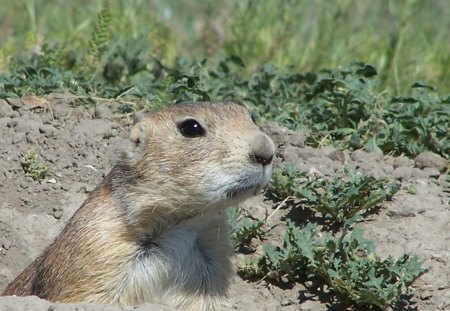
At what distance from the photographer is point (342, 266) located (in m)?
5.50

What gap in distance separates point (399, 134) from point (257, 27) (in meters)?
2.32

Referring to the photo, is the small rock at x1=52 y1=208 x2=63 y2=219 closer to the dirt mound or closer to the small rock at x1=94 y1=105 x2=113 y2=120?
the dirt mound

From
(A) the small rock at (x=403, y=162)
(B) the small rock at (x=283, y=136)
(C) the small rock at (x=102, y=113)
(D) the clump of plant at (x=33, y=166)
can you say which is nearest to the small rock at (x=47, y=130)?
(D) the clump of plant at (x=33, y=166)

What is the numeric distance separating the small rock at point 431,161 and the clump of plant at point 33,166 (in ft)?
7.17

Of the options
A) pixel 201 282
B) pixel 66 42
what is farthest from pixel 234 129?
pixel 66 42

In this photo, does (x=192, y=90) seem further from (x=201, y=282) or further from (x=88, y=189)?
(x=201, y=282)

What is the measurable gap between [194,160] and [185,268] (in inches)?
21.1

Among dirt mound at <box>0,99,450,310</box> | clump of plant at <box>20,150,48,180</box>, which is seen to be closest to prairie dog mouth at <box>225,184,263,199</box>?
dirt mound at <box>0,99,450,310</box>

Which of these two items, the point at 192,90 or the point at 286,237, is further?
the point at 192,90

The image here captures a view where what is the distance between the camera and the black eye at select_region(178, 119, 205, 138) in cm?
511

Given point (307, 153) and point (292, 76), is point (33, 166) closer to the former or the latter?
point (307, 153)

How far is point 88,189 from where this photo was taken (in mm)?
6445

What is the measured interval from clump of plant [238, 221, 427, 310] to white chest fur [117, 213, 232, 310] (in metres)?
0.49

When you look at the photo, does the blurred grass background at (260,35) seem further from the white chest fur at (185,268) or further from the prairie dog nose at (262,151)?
the prairie dog nose at (262,151)
